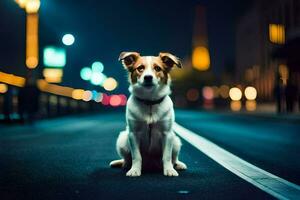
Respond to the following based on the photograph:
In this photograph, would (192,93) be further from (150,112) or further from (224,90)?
(150,112)

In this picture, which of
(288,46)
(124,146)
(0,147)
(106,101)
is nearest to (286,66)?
(288,46)

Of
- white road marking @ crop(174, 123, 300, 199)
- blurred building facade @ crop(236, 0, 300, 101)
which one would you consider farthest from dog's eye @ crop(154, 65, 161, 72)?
blurred building facade @ crop(236, 0, 300, 101)

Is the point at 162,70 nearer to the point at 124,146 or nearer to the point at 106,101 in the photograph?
the point at 124,146

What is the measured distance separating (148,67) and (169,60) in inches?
13.7

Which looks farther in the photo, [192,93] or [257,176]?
[192,93]

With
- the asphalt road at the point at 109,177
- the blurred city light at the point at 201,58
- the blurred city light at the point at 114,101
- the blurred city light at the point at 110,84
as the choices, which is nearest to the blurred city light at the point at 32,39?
the asphalt road at the point at 109,177

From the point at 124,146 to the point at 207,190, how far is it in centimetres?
167

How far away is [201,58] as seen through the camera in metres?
162

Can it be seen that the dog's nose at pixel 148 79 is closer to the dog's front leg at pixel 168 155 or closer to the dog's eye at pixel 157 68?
the dog's eye at pixel 157 68

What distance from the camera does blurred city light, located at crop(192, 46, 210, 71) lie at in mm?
159250

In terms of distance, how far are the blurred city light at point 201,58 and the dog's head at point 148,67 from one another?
151808 millimetres

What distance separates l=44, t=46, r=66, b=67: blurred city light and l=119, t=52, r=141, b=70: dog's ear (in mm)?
57821

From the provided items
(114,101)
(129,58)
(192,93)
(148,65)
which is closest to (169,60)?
(148,65)

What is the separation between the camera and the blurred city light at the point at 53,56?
209ft
